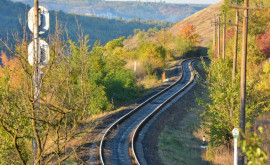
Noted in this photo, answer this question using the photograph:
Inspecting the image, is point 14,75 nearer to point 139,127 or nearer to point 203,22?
point 139,127

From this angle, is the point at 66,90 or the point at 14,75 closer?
the point at 66,90

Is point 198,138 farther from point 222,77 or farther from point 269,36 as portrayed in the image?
point 269,36

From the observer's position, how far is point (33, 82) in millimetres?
8781

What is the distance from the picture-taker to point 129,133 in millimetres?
22453

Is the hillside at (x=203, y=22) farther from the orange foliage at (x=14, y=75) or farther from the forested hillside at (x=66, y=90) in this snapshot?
the orange foliage at (x=14, y=75)

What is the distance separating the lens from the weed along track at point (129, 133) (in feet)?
57.7

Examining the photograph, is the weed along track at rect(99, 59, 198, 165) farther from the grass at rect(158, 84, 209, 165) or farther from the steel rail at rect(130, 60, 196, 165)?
the grass at rect(158, 84, 209, 165)

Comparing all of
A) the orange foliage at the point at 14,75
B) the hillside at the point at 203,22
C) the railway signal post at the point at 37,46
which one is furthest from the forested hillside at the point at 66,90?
the hillside at the point at 203,22

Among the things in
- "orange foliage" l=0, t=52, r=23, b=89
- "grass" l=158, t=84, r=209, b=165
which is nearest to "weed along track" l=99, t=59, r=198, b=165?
"grass" l=158, t=84, r=209, b=165

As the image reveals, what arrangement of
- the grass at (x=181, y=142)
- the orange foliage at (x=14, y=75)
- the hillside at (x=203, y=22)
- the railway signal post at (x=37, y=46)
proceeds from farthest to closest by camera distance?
the hillside at (x=203, y=22)
the grass at (x=181, y=142)
the orange foliage at (x=14, y=75)
the railway signal post at (x=37, y=46)

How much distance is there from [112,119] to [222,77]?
388 inches

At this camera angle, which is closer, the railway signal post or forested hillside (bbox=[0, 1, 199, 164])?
the railway signal post

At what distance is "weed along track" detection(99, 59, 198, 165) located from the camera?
17.6 meters

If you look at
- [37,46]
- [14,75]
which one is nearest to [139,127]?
[14,75]
